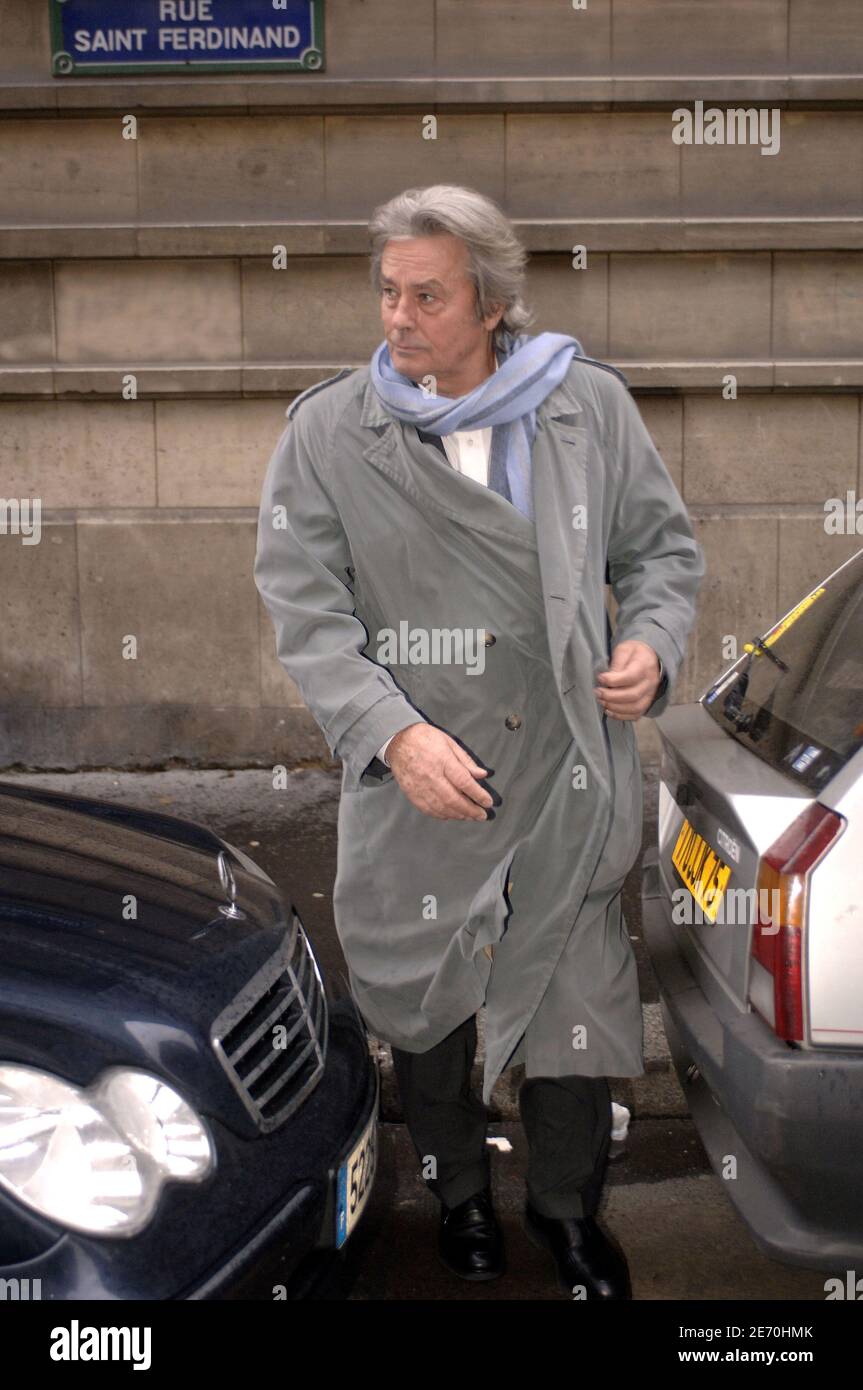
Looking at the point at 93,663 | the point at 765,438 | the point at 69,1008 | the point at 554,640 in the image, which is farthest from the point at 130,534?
the point at 69,1008

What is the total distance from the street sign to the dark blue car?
476 cm

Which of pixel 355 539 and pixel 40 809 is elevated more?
pixel 355 539

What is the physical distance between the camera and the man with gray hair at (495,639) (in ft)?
9.80

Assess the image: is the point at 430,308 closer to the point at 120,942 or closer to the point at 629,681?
the point at 629,681

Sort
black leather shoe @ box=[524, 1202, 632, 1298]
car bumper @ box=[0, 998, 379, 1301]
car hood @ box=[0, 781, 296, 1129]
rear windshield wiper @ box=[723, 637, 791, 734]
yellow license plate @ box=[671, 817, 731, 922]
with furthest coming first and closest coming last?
rear windshield wiper @ box=[723, 637, 791, 734] < black leather shoe @ box=[524, 1202, 632, 1298] < yellow license plate @ box=[671, 817, 731, 922] < car hood @ box=[0, 781, 296, 1129] < car bumper @ box=[0, 998, 379, 1301]

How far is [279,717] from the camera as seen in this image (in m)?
6.98

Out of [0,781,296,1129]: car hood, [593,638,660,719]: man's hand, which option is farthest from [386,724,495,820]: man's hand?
[0,781,296,1129]: car hood

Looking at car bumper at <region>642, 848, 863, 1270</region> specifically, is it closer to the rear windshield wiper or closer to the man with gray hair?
the man with gray hair

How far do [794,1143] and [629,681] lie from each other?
89 centimetres

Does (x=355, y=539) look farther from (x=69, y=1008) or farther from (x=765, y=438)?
(x=765, y=438)

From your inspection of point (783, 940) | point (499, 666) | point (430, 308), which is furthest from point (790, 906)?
point (430, 308)

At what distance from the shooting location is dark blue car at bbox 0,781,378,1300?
2221 mm

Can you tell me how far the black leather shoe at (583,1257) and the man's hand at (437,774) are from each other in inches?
35.9
